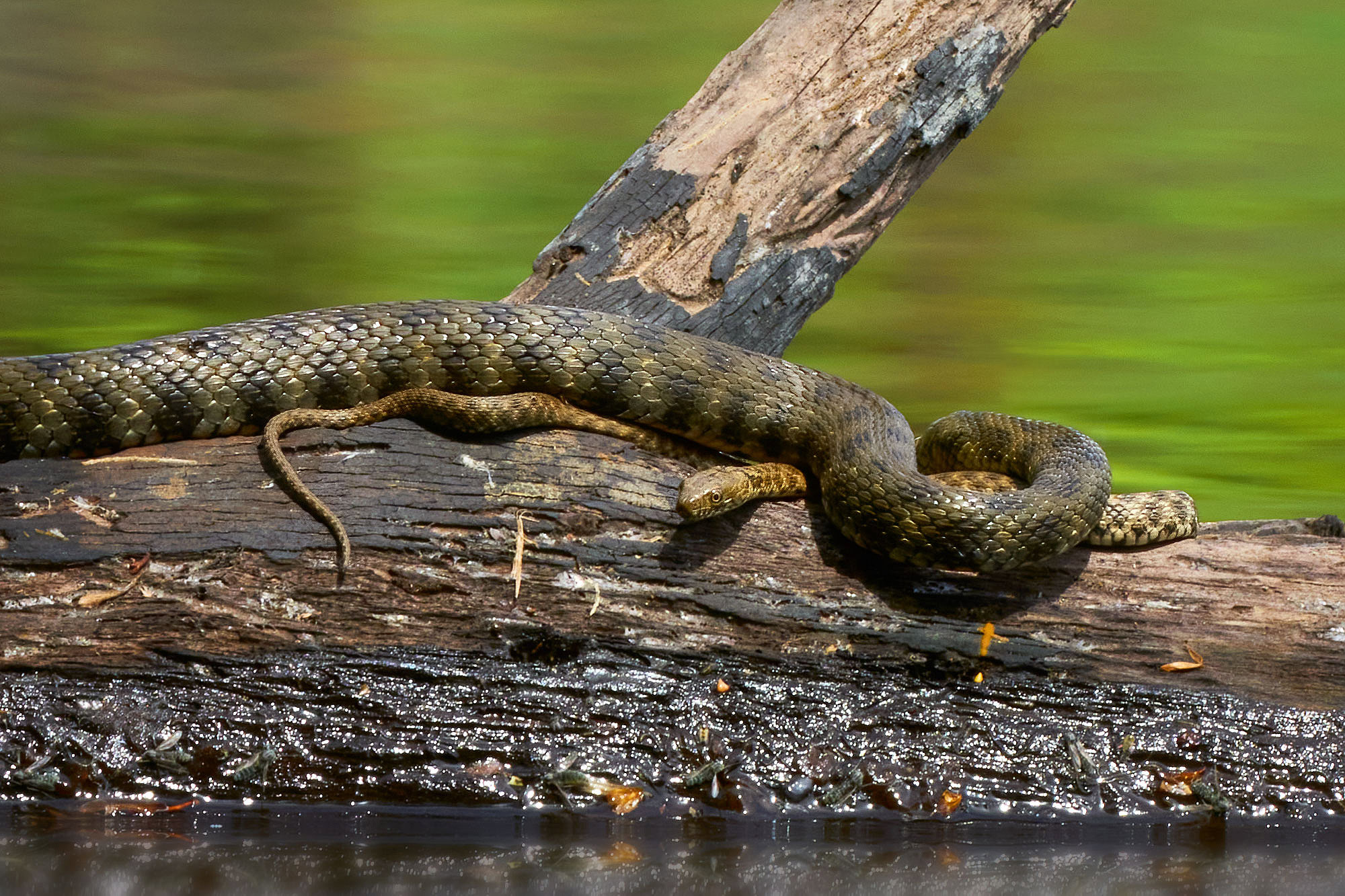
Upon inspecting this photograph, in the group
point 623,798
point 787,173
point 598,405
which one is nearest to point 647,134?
point 787,173

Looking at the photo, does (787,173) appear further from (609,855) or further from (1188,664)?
(609,855)

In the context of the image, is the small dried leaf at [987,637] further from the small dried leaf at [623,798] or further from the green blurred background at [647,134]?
the green blurred background at [647,134]

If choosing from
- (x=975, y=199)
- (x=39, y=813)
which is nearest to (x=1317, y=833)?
(x=39, y=813)

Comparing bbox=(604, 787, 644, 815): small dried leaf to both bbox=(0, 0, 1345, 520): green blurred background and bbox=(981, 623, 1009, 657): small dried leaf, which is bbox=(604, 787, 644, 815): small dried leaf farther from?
bbox=(0, 0, 1345, 520): green blurred background

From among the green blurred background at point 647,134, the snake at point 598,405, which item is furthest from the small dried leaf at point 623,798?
the green blurred background at point 647,134

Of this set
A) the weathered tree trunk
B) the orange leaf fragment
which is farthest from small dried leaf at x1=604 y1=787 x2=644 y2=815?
the orange leaf fragment
